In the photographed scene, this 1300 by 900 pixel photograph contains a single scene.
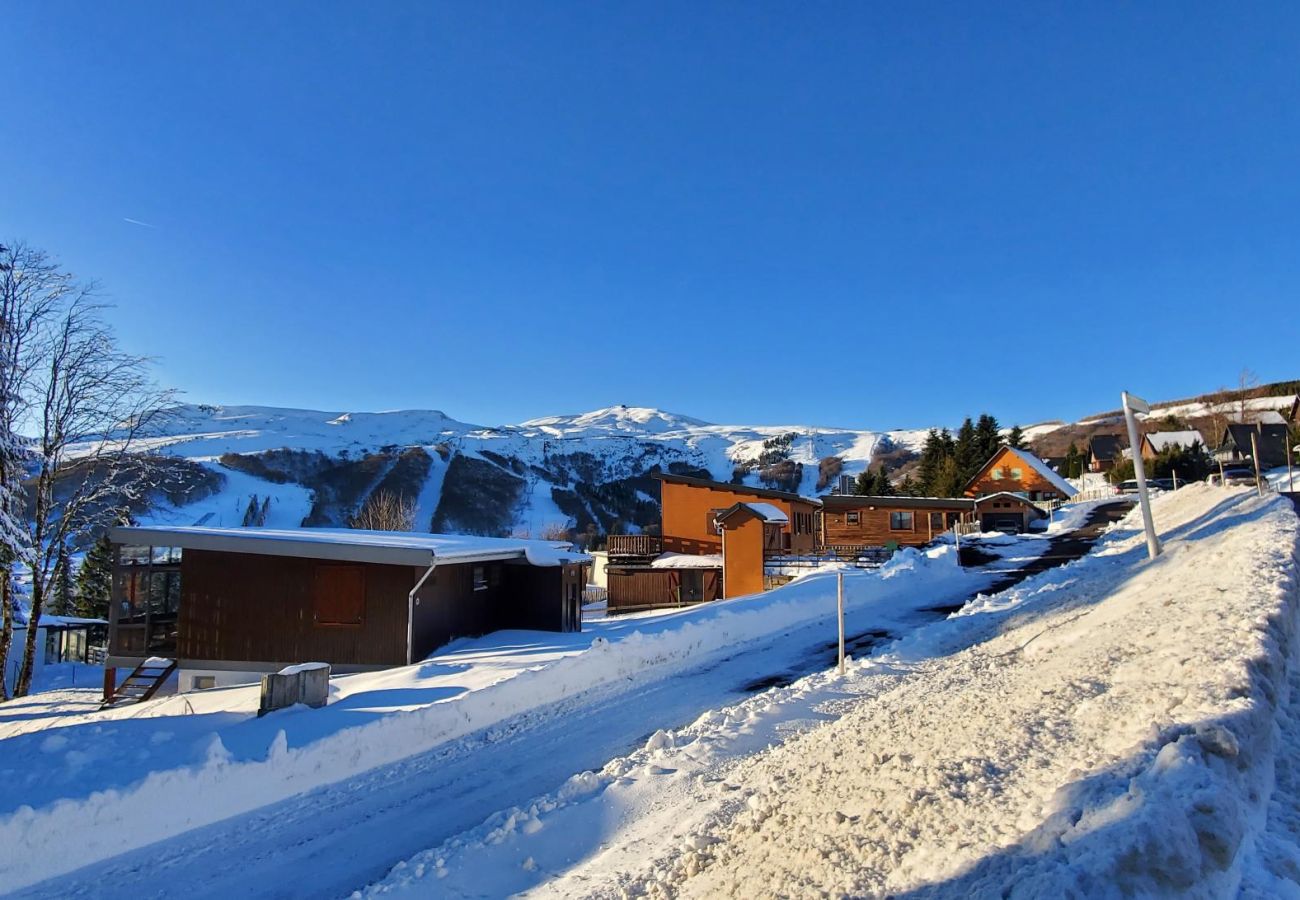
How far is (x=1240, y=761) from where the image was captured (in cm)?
392

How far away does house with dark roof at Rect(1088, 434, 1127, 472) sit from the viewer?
79312mm

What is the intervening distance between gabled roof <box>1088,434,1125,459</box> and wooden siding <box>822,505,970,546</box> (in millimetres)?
50254

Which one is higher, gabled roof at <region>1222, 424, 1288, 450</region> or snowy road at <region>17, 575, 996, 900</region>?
gabled roof at <region>1222, 424, 1288, 450</region>

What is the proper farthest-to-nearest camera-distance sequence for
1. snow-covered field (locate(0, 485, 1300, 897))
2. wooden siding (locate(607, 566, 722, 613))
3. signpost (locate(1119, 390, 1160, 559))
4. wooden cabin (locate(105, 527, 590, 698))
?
1. wooden siding (locate(607, 566, 722, 613))
2. signpost (locate(1119, 390, 1160, 559))
3. wooden cabin (locate(105, 527, 590, 698))
4. snow-covered field (locate(0, 485, 1300, 897))

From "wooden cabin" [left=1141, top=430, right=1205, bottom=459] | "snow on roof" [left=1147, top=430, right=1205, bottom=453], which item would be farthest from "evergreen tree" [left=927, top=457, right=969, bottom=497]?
"snow on roof" [left=1147, top=430, right=1205, bottom=453]

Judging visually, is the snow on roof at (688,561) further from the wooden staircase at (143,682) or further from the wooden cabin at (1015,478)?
the wooden cabin at (1015,478)

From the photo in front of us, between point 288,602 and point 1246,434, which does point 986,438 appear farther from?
point 288,602

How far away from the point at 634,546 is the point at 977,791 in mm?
31879

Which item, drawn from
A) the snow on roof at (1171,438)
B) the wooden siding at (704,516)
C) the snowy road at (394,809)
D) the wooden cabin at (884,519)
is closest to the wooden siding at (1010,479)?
the wooden cabin at (884,519)

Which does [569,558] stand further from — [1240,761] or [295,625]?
[1240,761]

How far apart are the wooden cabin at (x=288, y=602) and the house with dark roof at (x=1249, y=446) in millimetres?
70920

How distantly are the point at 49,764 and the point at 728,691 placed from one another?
7.66 metres

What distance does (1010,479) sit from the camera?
5525cm

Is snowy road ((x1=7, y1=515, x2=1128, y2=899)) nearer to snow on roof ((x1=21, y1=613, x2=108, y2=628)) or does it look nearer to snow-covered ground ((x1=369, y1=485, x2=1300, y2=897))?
snow-covered ground ((x1=369, y1=485, x2=1300, y2=897))
